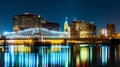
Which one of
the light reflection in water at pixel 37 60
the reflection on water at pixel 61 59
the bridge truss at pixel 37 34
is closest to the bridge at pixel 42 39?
the bridge truss at pixel 37 34

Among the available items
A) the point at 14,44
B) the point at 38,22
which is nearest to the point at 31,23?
the point at 38,22

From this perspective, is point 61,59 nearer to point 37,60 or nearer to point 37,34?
point 37,60

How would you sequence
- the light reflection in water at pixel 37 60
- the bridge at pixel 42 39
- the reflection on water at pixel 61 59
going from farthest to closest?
the bridge at pixel 42 39 → the light reflection in water at pixel 37 60 → the reflection on water at pixel 61 59

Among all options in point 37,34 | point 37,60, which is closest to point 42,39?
point 37,34

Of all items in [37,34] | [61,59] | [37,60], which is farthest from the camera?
[37,34]

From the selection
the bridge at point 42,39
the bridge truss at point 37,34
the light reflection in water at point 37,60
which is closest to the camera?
the light reflection in water at point 37,60

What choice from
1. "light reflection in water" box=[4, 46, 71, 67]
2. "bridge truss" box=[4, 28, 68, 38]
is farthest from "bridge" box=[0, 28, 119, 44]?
"light reflection in water" box=[4, 46, 71, 67]

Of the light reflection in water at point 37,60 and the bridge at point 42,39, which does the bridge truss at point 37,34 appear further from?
the light reflection in water at point 37,60

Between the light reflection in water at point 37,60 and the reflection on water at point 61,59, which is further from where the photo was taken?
the light reflection in water at point 37,60

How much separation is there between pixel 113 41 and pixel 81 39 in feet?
31.2

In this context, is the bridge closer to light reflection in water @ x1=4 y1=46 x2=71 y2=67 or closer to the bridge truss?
the bridge truss

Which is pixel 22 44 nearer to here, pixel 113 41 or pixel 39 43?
pixel 39 43

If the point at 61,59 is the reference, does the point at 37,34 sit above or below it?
above

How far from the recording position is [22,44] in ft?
253
